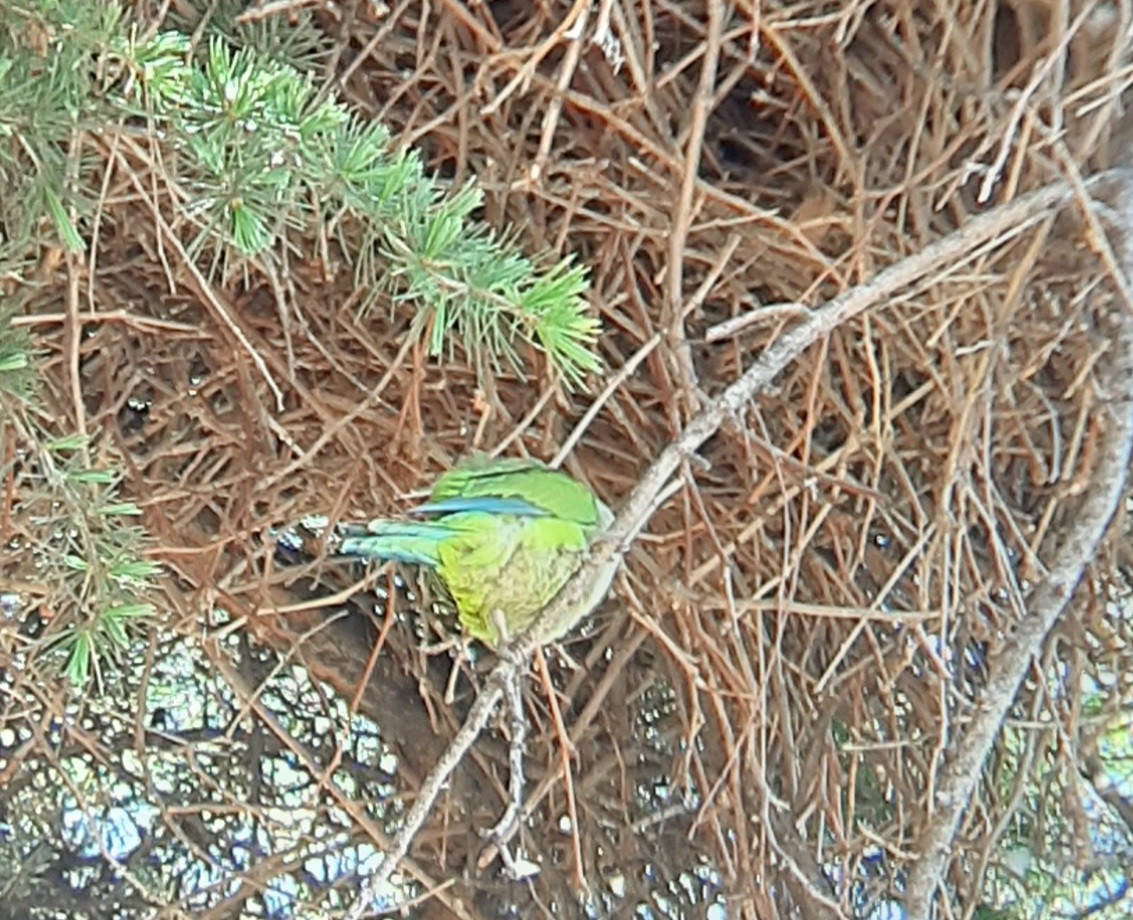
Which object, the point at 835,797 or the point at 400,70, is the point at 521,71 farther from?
the point at 835,797

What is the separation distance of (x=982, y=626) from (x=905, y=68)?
28 centimetres

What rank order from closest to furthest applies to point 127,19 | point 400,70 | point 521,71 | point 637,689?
point 127,19
point 521,71
point 400,70
point 637,689

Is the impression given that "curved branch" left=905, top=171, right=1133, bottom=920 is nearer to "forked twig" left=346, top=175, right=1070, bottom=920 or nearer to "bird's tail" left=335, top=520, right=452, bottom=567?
"forked twig" left=346, top=175, right=1070, bottom=920

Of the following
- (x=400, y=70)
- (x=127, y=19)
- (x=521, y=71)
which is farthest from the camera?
(x=400, y=70)

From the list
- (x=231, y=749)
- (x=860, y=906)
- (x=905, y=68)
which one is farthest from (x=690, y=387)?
(x=231, y=749)

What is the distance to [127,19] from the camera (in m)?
0.50

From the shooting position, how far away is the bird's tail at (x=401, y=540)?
23.4 inches

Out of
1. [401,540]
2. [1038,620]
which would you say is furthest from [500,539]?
[1038,620]

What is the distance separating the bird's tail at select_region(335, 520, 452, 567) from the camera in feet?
1.95

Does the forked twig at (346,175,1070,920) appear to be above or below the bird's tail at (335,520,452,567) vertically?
above

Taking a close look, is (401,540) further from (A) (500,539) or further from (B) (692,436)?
(B) (692,436)

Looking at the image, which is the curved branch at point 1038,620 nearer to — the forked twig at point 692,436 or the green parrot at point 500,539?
the forked twig at point 692,436

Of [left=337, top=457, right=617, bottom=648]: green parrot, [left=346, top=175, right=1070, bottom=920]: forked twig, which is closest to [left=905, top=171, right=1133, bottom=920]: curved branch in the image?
[left=346, top=175, right=1070, bottom=920]: forked twig

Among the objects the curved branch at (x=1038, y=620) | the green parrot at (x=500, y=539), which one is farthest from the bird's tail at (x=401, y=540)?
the curved branch at (x=1038, y=620)
